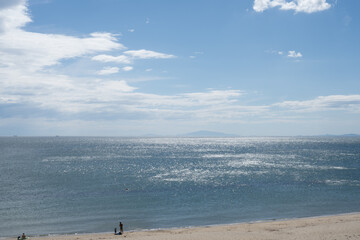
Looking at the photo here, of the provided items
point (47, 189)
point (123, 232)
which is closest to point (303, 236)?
point (123, 232)

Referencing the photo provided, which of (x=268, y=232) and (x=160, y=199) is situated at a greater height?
(x=268, y=232)

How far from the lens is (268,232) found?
30000 mm

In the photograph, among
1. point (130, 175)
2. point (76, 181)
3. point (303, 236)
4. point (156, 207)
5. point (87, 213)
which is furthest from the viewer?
point (130, 175)

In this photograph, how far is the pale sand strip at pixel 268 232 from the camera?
27.6 meters

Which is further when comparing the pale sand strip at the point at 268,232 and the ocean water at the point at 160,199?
the ocean water at the point at 160,199

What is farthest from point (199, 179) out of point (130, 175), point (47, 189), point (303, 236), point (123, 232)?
point (303, 236)

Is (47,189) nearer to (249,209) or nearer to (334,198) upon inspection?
(249,209)

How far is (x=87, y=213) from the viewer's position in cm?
3981

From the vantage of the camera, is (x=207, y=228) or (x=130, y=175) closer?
(x=207, y=228)

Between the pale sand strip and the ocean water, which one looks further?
A: the ocean water

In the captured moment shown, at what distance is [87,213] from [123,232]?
31.2 ft

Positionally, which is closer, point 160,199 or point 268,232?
point 268,232

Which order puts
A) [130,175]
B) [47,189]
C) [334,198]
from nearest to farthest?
1. [334,198]
2. [47,189]
3. [130,175]

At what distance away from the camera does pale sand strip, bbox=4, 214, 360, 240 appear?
2758cm
